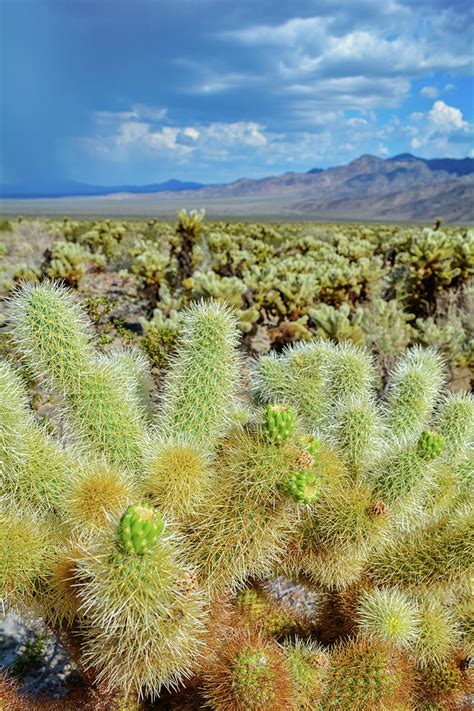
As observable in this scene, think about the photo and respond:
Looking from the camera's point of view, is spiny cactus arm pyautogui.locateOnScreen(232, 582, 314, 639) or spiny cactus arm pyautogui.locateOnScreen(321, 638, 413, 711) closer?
spiny cactus arm pyautogui.locateOnScreen(321, 638, 413, 711)

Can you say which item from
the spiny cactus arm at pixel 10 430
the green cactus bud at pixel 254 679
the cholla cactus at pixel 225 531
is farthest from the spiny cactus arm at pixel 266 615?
the spiny cactus arm at pixel 10 430

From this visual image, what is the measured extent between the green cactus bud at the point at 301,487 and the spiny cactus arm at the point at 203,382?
2.05 ft

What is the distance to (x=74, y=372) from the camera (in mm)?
2281

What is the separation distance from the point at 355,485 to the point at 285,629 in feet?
2.83

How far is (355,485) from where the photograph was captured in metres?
2.23

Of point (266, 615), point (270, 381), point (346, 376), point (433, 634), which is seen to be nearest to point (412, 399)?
point (346, 376)

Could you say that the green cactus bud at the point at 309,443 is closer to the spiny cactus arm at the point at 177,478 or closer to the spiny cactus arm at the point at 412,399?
the spiny cactus arm at the point at 177,478

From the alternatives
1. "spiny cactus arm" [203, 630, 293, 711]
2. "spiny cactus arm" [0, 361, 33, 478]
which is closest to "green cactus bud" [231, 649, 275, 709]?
"spiny cactus arm" [203, 630, 293, 711]

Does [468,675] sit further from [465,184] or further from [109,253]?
[465,184]

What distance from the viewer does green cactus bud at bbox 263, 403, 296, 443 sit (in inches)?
70.6

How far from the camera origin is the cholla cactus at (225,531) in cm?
167

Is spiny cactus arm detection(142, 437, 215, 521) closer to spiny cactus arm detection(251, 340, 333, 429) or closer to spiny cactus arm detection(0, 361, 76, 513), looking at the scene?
spiny cactus arm detection(0, 361, 76, 513)

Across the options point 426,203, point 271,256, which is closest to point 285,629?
point 271,256

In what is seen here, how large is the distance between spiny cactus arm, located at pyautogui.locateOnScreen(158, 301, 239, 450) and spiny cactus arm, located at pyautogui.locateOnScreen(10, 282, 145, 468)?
0.64 ft
